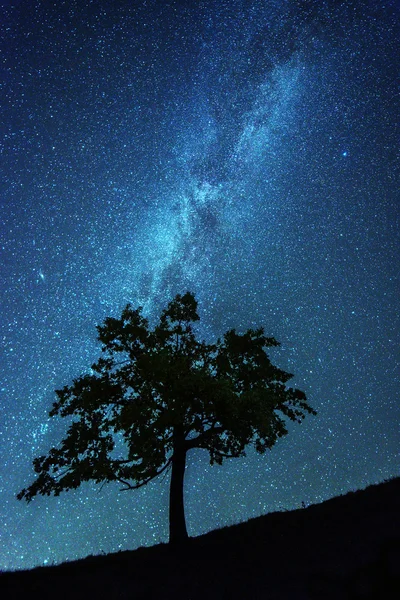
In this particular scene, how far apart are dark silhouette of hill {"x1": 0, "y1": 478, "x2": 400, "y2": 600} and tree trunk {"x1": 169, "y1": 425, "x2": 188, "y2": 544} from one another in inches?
24.6

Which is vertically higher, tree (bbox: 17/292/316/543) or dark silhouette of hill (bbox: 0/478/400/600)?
tree (bbox: 17/292/316/543)

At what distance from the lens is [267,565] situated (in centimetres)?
1344

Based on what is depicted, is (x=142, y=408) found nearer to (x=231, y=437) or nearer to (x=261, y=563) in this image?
(x=231, y=437)

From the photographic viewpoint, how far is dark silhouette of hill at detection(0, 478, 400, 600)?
11.7 meters

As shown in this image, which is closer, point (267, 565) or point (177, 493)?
point (267, 565)

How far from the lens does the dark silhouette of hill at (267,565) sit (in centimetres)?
1170

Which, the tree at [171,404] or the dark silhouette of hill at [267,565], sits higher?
the tree at [171,404]

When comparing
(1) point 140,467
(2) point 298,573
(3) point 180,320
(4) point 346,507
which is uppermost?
(3) point 180,320

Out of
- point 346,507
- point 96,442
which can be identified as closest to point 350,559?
point 346,507

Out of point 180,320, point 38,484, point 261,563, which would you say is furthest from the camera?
point 180,320

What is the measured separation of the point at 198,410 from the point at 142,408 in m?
2.29

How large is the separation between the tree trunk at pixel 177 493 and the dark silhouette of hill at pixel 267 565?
0.63 m

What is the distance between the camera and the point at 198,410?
60.1 ft

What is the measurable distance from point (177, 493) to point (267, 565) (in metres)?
6.37
